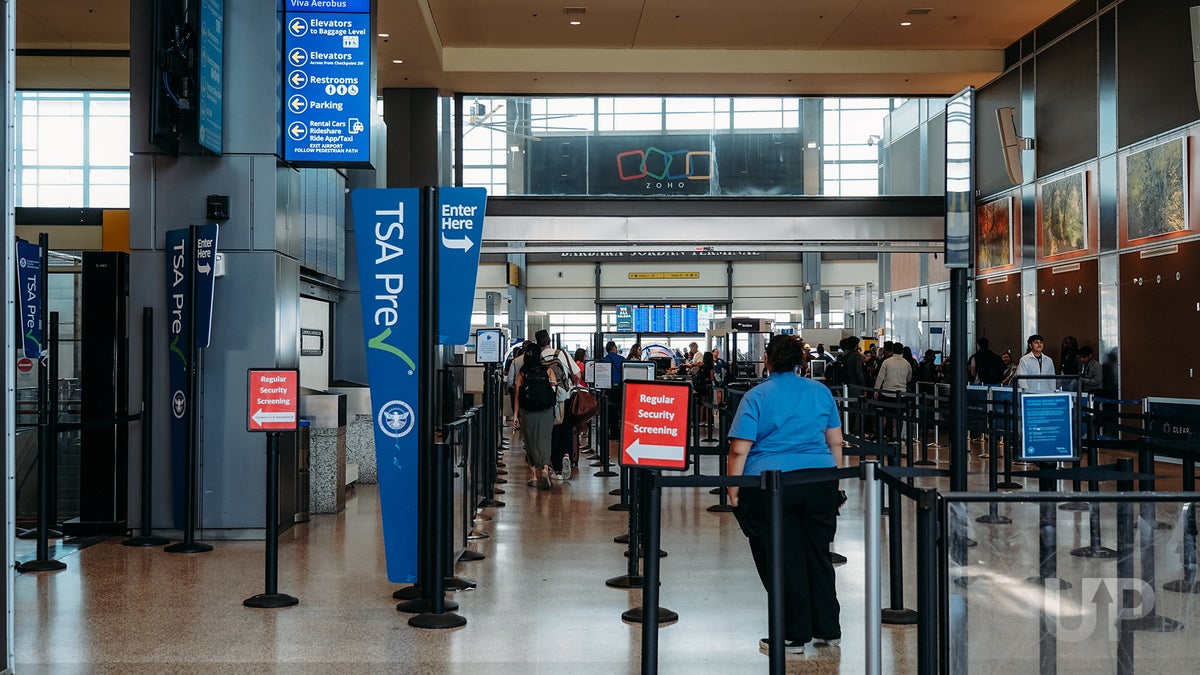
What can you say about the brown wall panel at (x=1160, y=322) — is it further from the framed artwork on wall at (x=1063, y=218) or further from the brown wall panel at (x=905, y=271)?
the brown wall panel at (x=905, y=271)

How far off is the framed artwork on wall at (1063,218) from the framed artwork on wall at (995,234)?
134 cm

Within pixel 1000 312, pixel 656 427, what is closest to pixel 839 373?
pixel 1000 312

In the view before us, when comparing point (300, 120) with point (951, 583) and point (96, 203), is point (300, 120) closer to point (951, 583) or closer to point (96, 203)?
point (951, 583)

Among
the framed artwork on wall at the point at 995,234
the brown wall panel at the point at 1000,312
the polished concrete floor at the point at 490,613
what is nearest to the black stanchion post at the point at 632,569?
the polished concrete floor at the point at 490,613

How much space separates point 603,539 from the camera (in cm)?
845

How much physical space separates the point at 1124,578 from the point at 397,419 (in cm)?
379

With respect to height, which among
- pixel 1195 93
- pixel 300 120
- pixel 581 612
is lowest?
pixel 581 612

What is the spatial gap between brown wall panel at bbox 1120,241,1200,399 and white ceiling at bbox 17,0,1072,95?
4504 millimetres

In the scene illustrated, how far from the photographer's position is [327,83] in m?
8.84

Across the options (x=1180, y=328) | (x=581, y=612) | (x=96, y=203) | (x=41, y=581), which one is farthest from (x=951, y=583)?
(x=96, y=203)

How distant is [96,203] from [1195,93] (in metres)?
14.6

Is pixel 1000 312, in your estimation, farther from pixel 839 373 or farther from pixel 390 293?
pixel 390 293

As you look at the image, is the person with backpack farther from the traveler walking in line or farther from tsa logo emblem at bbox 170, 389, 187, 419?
the traveler walking in line
